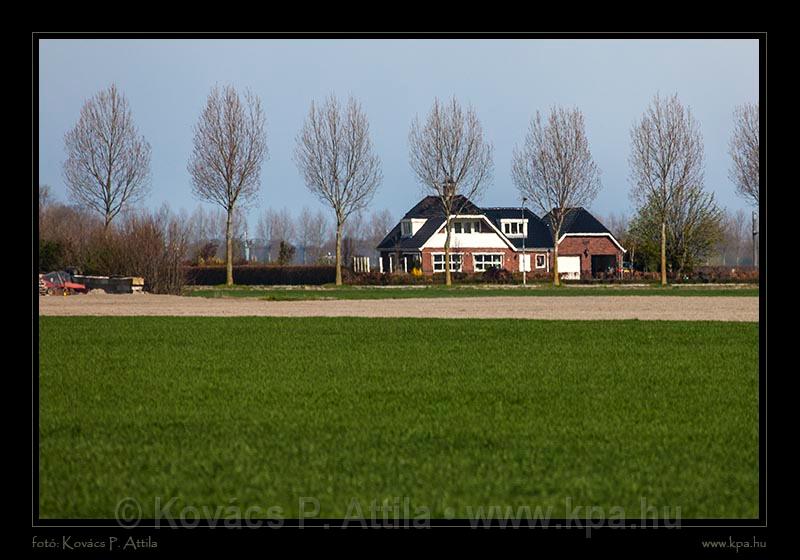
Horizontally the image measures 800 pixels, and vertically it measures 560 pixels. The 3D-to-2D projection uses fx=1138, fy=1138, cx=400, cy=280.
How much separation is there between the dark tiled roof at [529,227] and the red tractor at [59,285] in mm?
42242

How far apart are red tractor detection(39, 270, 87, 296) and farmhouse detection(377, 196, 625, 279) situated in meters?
34.3

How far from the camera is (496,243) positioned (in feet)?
252

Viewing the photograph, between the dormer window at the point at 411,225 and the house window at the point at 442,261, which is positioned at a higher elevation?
the dormer window at the point at 411,225

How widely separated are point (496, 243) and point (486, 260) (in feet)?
4.37

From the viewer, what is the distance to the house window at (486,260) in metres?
76.8

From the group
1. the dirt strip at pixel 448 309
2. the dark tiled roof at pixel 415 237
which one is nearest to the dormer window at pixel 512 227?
the dark tiled roof at pixel 415 237

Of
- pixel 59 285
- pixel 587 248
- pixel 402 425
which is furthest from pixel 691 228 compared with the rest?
pixel 402 425

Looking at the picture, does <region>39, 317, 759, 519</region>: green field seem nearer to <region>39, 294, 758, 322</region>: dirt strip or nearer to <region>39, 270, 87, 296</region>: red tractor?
<region>39, 294, 758, 322</region>: dirt strip

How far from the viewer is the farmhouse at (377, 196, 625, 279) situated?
7575cm

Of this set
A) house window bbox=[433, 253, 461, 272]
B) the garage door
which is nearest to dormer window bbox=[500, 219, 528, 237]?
the garage door

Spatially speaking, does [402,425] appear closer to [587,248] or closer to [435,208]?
[435,208]

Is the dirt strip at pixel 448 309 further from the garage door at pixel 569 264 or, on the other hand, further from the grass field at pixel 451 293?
the garage door at pixel 569 264
